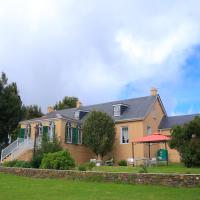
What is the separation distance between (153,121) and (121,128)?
135 inches

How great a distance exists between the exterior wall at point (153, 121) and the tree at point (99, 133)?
3.37 m

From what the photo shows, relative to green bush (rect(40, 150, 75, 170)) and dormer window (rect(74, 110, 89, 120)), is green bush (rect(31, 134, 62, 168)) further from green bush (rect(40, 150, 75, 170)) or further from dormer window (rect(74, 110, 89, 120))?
dormer window (rect(74, 110, 89, 120))

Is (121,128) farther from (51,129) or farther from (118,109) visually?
(51,129)

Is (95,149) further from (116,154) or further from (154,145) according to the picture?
(154,145)

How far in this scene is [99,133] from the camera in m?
32.8

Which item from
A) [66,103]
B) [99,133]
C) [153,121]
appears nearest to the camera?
[99,133]

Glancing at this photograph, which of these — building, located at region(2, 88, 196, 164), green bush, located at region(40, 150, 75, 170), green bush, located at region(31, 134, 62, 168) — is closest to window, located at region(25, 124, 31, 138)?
building, located at region(2, 88, 196, 164)

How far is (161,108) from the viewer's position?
37.6m

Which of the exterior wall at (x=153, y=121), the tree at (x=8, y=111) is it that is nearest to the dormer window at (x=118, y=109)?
the exterior wall at (x=153, y=121)

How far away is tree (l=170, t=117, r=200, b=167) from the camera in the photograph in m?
22.3

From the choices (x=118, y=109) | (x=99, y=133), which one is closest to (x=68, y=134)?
(x=99, y=133)

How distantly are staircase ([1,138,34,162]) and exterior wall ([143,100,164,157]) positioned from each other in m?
11.3

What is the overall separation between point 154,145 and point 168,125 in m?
2.83

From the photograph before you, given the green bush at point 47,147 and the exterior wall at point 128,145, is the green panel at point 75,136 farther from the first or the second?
the green bush at point 47,147
